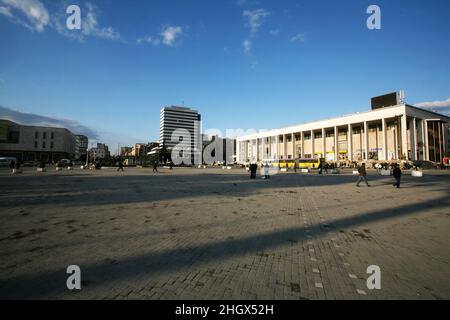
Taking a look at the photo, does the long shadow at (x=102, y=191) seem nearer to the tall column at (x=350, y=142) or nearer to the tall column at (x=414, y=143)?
the tall column at (x=414, y=143)

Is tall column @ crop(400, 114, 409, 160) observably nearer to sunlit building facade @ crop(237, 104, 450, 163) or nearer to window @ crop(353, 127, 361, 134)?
sunlit building facade @ crop(237, 104, 450, 163)

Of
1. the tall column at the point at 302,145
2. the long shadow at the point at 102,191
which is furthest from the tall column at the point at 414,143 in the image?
the long shadow at the point at 102,191

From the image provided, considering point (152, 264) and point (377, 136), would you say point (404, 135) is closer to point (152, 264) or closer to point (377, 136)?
point (377, 136)

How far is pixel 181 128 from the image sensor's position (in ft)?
502

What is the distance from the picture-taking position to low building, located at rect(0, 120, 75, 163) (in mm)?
92250

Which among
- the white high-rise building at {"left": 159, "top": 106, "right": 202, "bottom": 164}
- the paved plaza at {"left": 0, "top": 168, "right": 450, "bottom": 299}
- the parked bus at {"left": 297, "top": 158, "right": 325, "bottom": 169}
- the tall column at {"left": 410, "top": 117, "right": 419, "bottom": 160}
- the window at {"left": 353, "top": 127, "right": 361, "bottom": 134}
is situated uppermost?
the white high-rise building at {"left": 159, "top": 106, "right": 202, "bottom": 164}

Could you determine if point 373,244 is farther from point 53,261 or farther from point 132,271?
point 53,261

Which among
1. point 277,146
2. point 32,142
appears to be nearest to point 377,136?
point 277,146

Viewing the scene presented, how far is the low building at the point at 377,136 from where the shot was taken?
6141 centimetres

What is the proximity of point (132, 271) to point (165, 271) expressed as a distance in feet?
1.88

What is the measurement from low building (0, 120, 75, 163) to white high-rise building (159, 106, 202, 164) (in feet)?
181

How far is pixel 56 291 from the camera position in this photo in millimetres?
3209

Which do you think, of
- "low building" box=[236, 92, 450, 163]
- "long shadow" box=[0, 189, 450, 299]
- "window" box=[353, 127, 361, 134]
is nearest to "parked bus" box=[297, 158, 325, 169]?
"low building" box=[236, 92, 450, 163]
